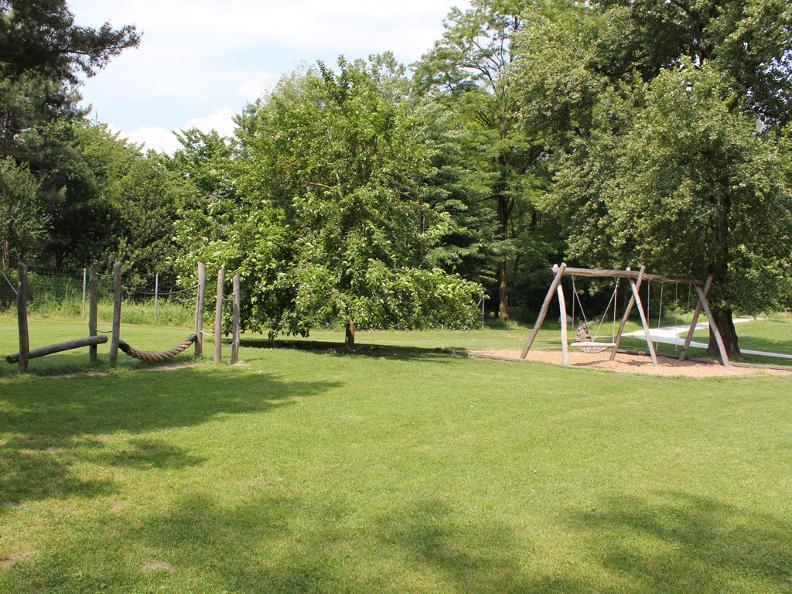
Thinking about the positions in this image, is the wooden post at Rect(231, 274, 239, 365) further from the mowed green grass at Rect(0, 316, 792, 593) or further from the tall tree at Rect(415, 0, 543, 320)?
the tall tree at Rect(415, 0, 543, 320)

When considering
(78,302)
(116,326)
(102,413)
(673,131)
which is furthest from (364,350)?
(78,302)

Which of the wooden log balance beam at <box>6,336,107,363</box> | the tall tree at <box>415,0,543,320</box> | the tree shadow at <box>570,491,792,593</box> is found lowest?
the tree shadow at <box>570,491,792,593</box>

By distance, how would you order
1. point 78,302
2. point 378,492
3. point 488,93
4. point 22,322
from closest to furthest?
point 378,492 → point 22,322 → point 78,302 → point 488,93

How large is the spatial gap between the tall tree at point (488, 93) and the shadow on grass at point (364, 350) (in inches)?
772

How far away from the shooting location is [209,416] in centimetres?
909

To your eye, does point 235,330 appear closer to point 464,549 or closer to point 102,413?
point 102,413

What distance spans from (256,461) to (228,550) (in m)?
2.30

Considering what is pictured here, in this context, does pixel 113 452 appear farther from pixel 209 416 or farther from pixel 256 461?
pixel 209 416

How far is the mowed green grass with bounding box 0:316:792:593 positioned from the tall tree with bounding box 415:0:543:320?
3009cm

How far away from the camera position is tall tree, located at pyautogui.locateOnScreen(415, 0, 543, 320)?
131 ft

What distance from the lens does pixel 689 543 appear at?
201 inches

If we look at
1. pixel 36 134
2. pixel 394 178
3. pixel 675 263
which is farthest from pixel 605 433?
pixel 36 134

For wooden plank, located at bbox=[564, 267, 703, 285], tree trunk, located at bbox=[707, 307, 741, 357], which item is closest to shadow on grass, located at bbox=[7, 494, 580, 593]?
wooden plank, located at bbox=[564, 267, 703, 285]

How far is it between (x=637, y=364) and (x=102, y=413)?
49.1 feet
